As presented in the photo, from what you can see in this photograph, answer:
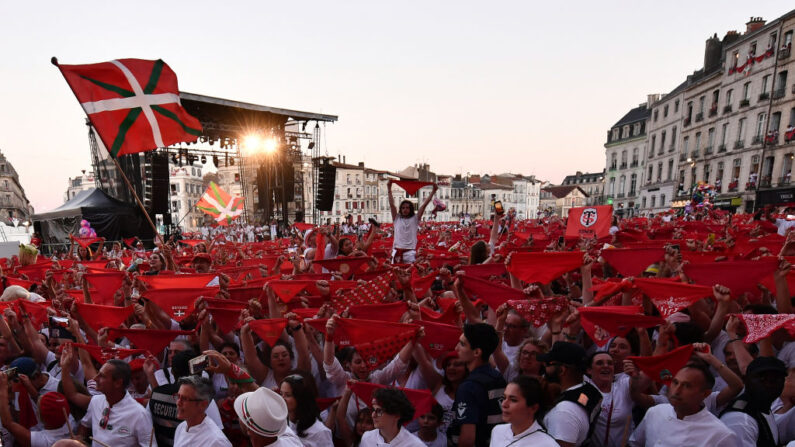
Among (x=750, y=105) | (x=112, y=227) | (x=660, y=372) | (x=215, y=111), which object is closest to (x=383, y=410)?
(x=660, y=372)

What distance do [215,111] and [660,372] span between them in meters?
26.2

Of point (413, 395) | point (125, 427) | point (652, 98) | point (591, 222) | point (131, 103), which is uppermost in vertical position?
point (652, 98)

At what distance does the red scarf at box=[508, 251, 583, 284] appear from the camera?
485cm

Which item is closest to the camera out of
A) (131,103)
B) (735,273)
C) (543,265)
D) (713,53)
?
(735,273)

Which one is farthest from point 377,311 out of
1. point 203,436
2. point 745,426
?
point 745,426

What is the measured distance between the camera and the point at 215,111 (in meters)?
24.7

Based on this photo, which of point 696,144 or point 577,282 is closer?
point 577,282

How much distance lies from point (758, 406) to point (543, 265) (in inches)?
92.5

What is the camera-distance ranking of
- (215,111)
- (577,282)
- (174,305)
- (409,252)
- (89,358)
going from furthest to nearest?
(215,111), (409,252), (577,282), (174,305), (89,358)

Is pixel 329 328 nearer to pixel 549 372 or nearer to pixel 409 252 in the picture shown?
pixel 549 372

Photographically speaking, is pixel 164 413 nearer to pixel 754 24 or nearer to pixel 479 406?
pixel 479 406

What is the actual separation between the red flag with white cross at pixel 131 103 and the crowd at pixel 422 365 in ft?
8.79

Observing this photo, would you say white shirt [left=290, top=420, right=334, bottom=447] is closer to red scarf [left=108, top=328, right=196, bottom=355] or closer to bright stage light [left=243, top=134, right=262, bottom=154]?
red scarf [left=108, top=328, right=196, bottom=355]

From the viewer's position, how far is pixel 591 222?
8.42 m
